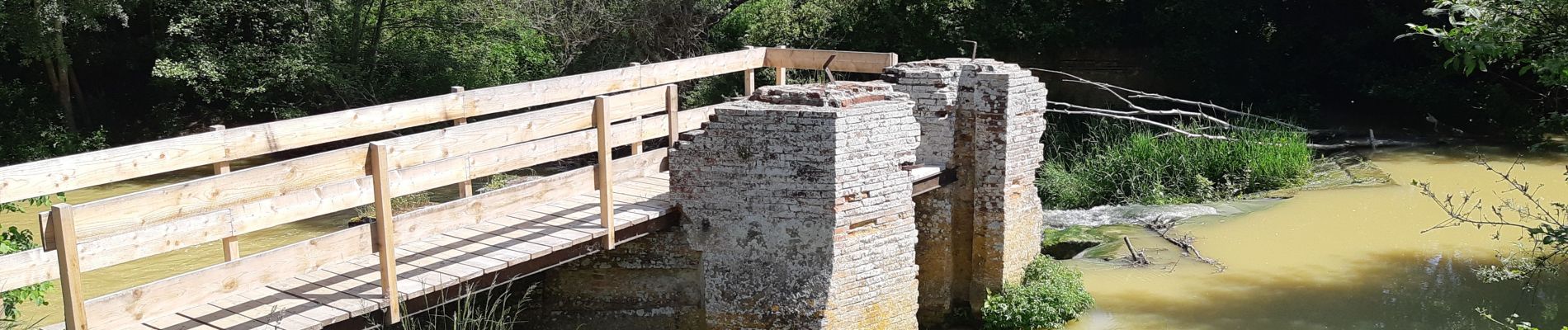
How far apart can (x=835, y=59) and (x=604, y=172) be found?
374cm

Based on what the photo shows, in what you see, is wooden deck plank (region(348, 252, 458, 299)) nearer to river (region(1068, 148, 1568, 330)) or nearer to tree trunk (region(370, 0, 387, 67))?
river (region(1068, 148, 1568, 330))

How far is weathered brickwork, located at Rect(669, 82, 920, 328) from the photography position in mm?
7445

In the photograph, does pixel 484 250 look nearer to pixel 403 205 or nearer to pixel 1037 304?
pixel 1037 304

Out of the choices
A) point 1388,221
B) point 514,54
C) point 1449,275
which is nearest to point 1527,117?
point 1388,221

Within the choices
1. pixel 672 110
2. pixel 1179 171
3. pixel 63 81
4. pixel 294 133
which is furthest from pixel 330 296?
pixel 63 81

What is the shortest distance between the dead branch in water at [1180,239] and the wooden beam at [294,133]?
530 cm

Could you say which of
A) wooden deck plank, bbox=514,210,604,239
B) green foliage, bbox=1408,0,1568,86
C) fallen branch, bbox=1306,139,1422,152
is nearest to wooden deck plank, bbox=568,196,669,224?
wooden deck plank, bbox=514,210,604,239

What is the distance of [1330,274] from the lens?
36.8ft

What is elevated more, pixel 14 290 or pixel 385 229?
pixel 385 229

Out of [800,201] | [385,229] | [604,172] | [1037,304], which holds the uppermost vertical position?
[604,172]

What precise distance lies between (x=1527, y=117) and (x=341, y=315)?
1627cm

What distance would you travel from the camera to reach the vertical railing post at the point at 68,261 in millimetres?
4758

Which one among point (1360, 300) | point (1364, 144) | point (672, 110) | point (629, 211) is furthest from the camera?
point (1364, 144)

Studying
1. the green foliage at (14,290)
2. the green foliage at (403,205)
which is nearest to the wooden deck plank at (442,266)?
the green foliage at (14,290)
